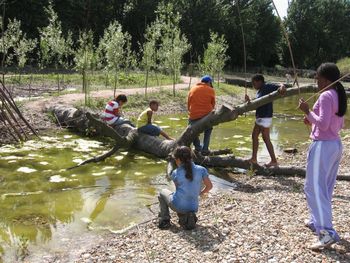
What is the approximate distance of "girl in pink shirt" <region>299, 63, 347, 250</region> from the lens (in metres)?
5.09

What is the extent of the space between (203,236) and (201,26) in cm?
5152

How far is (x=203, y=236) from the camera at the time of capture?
5867mm

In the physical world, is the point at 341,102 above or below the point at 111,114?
above

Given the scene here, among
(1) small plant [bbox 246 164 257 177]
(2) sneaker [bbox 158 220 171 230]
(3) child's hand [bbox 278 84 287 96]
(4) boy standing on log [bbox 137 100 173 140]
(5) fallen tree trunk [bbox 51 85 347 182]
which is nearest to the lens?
(2) sneaker [bbox 158 220 171 230]

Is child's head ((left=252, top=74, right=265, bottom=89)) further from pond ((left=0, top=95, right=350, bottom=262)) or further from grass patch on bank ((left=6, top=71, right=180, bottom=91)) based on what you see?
grass patch on bank ((left=6, top=71, right=180, bottom=91))

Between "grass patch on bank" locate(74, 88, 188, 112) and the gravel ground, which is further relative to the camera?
"grass patch on bank" locate(74, 88, 188, 112)

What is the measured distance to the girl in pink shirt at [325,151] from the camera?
5.09m

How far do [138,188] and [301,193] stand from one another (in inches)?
123

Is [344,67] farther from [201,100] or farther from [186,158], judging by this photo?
[186,158]

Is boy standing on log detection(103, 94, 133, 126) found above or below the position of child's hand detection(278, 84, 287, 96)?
below

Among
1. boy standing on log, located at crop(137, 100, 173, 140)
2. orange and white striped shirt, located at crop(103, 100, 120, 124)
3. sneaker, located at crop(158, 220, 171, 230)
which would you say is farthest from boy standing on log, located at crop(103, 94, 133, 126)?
sneaker, located at crop(158, 220, 171, 230)

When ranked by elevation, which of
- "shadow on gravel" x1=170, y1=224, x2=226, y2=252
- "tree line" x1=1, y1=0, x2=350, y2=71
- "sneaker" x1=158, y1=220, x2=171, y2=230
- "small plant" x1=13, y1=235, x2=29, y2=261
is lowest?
"small plant" x1=13, y1=235, x2=29, y2=261

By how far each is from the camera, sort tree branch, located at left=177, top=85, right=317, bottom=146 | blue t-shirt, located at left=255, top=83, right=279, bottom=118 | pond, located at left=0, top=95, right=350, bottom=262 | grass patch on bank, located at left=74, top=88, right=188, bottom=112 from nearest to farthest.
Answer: pond, located at left=0, top=95, right=350, bottom=262 < tree branch, located at left=177, top=85, right=317, bottom=146 < blue t-shirt, located at left=255, top=83, right=279, bottom=118 < grass patch on bank, located at left=74, top=88, right=188, bottom=112

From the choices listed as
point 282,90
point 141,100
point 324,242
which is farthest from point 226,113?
point 141,100
